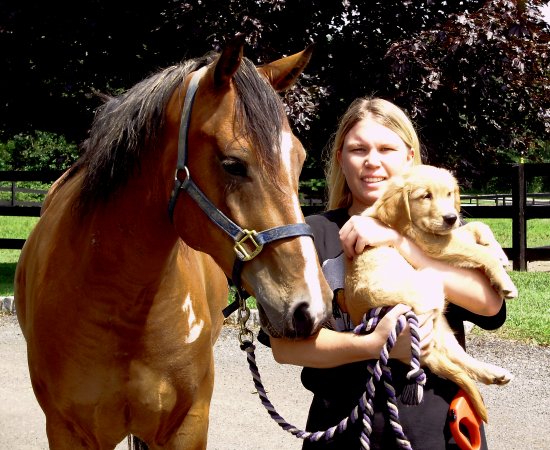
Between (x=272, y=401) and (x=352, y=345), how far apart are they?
10.7 feet

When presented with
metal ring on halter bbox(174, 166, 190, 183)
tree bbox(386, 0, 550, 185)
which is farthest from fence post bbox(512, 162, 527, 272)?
metal ring on halter bbox(174, 166, 190, 183)

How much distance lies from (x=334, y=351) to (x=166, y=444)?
1.07m

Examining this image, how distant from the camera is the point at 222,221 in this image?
2.08 m

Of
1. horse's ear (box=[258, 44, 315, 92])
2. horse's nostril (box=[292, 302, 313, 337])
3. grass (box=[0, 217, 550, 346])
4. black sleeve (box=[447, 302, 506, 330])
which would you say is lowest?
grass (box=[0, 217, 550, 346])

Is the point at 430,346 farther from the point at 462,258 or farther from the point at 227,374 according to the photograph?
the point at 227,374

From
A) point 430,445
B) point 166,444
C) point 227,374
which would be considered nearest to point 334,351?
point 430,445

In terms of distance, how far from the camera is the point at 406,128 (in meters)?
2.47

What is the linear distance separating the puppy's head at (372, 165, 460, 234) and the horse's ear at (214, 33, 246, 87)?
0.63m

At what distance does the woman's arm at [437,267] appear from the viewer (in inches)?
84.7

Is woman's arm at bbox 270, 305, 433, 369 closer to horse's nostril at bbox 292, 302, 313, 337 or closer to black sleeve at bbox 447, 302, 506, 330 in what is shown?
horse's nostril at bbox 292, 302, 313, 337

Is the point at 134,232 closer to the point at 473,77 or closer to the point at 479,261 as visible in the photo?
the point at 479,261

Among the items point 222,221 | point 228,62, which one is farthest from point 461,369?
point 228,62

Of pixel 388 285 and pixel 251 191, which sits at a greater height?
pixel 251 191

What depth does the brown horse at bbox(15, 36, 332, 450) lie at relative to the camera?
2.02 metres
